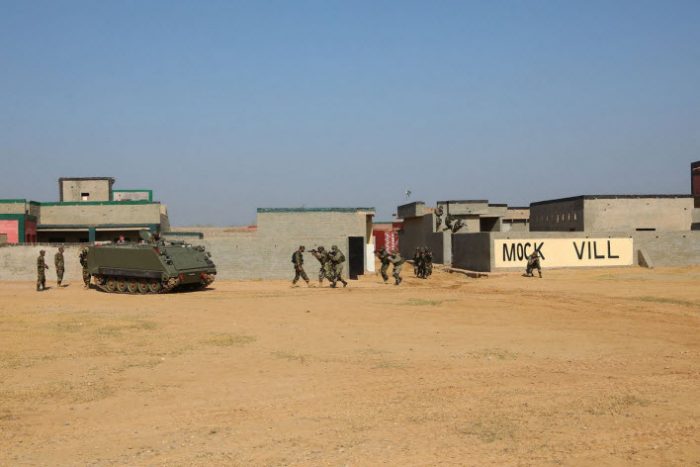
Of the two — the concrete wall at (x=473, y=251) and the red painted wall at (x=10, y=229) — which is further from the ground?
the red painted wall at (x=10, y=229)

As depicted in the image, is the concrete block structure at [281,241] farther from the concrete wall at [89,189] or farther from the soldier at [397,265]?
the concrete wall at [89,189]

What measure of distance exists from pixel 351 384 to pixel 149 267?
47.6 feet

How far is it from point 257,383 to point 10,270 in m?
22.7

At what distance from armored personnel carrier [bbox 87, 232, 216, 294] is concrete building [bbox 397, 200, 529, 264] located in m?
15.5

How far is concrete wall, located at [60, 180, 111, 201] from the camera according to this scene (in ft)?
148

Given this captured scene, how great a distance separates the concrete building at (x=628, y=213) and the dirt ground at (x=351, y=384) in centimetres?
1864

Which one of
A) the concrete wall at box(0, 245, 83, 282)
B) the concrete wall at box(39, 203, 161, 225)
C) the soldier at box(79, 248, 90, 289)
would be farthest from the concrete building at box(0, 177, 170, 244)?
the soldier at box(79, 248, 90, 289)

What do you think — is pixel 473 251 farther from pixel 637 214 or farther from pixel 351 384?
pixel 351 384

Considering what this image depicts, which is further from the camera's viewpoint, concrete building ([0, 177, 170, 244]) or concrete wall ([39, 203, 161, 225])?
concrete wall ([39, 203, 161, 225])

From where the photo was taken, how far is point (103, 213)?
36875mm

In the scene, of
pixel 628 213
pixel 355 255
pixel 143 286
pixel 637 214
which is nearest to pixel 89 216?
pixel 355 255

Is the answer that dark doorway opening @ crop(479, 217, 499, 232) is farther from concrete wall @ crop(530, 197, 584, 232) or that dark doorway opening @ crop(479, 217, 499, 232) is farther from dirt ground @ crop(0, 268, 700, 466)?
dirt ground @ crop(0, 268, 700, 466)

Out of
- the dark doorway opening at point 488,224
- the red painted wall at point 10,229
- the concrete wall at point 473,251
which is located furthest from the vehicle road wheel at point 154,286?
the dark doorway opening at point 488,224

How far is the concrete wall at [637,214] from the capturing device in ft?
116
